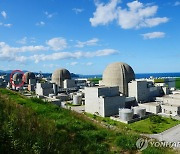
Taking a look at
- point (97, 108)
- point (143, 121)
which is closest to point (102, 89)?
point (97, 108)

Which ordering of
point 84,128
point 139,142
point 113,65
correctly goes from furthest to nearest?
1. point 113,65
2. point 84,128
3. point 139,142

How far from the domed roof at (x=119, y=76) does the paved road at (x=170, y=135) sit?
24.0 metres

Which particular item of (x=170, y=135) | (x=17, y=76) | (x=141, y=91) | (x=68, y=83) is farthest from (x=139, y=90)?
(x=17, y=76)

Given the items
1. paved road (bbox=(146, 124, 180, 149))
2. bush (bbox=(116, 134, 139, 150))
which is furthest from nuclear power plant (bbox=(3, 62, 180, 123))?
bush (bbox=(116, 134, 139, 150))

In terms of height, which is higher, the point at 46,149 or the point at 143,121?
the point at 46,149

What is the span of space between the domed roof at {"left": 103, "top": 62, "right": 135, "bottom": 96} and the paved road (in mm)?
24014

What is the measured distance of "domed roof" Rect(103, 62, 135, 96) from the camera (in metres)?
58.2

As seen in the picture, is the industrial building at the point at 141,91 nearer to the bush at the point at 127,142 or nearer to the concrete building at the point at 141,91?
the concrete building at the point at 141,91

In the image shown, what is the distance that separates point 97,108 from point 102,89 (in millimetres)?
4394

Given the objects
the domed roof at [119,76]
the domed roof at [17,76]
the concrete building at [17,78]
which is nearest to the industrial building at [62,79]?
the domed roof at [119,76]

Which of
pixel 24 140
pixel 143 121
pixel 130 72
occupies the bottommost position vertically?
pixel 143 121

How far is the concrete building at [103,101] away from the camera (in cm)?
4581

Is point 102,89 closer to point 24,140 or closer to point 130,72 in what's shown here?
point 130,72

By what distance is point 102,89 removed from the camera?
156 feet
